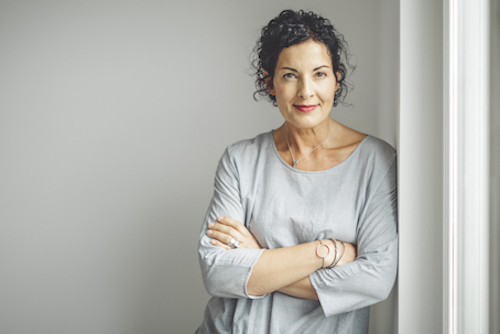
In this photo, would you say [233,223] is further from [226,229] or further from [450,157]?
[450,157]

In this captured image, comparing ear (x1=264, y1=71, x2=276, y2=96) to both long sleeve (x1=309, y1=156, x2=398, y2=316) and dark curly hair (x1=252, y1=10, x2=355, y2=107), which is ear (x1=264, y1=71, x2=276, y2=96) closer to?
dark curly hair (x1=252, y1=10, x2=355, y2=107)

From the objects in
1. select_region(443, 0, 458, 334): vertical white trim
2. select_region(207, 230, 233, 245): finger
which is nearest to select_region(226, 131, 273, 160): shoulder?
select_region(207, 230, 233, 245): finger

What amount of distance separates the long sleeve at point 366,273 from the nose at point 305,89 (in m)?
0.39

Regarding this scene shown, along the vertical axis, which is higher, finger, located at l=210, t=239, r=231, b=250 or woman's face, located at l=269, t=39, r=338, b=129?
woman's face, located at l=269, t=39, r=338, b=129

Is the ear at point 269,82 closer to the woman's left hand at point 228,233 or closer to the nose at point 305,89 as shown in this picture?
the nose at point 305,89

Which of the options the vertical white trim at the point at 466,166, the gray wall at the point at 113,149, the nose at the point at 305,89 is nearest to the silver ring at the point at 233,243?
the nose at the point at 305,89

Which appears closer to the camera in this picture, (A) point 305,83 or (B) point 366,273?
(B) point 366,273

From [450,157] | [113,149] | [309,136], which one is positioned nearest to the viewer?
[450,157]

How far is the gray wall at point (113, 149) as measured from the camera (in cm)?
249

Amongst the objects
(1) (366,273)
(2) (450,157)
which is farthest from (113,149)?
(2) (450,157)

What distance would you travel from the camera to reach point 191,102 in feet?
8.21

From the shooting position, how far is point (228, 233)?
5.07 ft

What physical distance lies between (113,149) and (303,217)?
134 cm

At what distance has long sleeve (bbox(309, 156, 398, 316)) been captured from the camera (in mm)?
1430
